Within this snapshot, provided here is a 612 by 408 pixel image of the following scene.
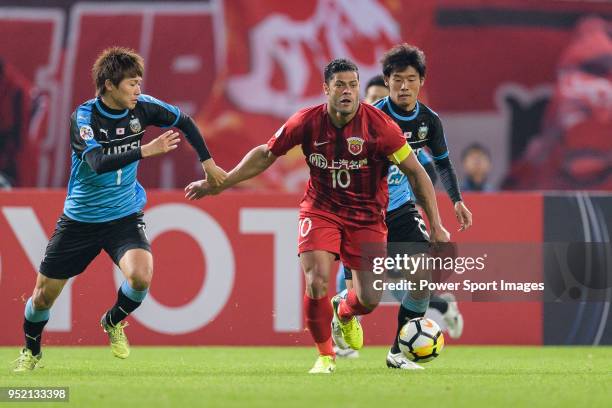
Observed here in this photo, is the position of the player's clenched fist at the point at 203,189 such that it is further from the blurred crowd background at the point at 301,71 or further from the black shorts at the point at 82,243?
the blurred crowd background at the point at 301,71

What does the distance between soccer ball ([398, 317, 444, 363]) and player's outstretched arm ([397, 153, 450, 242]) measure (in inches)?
26.7

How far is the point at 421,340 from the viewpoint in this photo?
9.07 metres

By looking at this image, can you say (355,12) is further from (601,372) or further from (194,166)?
(601,372)

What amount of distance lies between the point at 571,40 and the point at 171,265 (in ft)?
23.7

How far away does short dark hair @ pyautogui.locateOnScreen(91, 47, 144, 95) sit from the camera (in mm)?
9211

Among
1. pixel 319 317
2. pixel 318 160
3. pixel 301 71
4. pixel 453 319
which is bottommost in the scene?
pixel 453 319

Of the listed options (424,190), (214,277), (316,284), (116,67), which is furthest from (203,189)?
(214,277)

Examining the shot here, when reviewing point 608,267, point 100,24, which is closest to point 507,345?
point 608,267

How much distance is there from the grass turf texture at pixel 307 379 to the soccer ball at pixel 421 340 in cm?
14

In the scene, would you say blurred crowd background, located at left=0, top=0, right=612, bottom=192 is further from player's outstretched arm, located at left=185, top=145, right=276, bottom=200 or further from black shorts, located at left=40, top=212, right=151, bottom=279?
player's outstretched arm, located at left=185, top=145, right=276, bottom=200

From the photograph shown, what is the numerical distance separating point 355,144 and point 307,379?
59.2 inches

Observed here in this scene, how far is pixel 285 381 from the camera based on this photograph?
840 centimetres

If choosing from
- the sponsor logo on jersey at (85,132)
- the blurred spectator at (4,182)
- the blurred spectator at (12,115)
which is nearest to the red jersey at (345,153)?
the sponsor logo on jersey at (85,132)

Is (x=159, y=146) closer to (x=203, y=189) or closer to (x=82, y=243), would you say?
(x=203, y=189)
